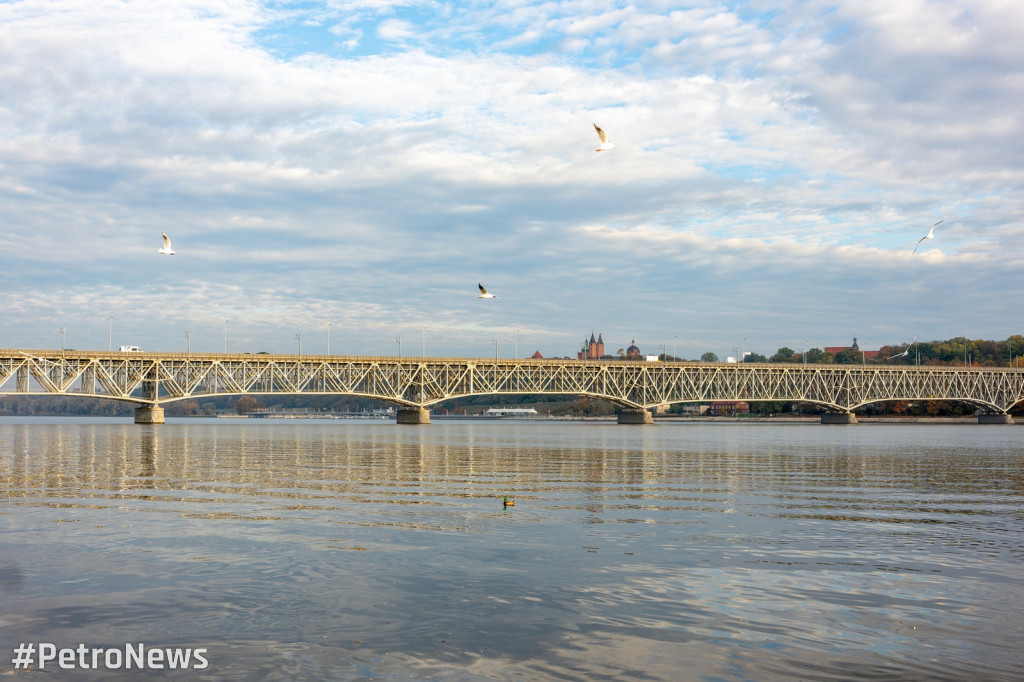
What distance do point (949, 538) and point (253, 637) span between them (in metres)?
18.4

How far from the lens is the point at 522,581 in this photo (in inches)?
663

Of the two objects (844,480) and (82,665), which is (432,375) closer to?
(844,480)

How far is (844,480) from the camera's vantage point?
1651 inches

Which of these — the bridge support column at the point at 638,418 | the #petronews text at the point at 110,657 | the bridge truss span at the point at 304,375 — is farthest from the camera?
the bridge support column at the point at 638,418

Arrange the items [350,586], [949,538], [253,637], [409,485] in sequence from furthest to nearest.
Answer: [409,485] < [949,538] < [350,586] < [253,637]

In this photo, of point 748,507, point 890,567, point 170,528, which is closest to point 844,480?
point 748,507

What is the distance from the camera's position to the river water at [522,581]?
484 inches

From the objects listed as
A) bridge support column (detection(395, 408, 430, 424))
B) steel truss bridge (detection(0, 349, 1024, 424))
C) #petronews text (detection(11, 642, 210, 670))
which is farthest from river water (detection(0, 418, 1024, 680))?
bridge support column (detection(395, 408, 430, 424))

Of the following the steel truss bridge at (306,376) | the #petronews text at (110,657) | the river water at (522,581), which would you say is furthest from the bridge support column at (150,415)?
the #petronews text at (110,657)

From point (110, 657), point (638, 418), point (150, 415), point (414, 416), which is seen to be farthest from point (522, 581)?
point (638, 418)

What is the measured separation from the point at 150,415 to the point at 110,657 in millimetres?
154580

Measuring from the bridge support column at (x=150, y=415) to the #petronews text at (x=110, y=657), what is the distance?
502 ft

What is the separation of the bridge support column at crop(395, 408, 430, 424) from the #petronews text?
544ft

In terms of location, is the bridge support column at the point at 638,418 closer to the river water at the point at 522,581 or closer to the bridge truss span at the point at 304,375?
the bridge truss span at the point at 304,375
